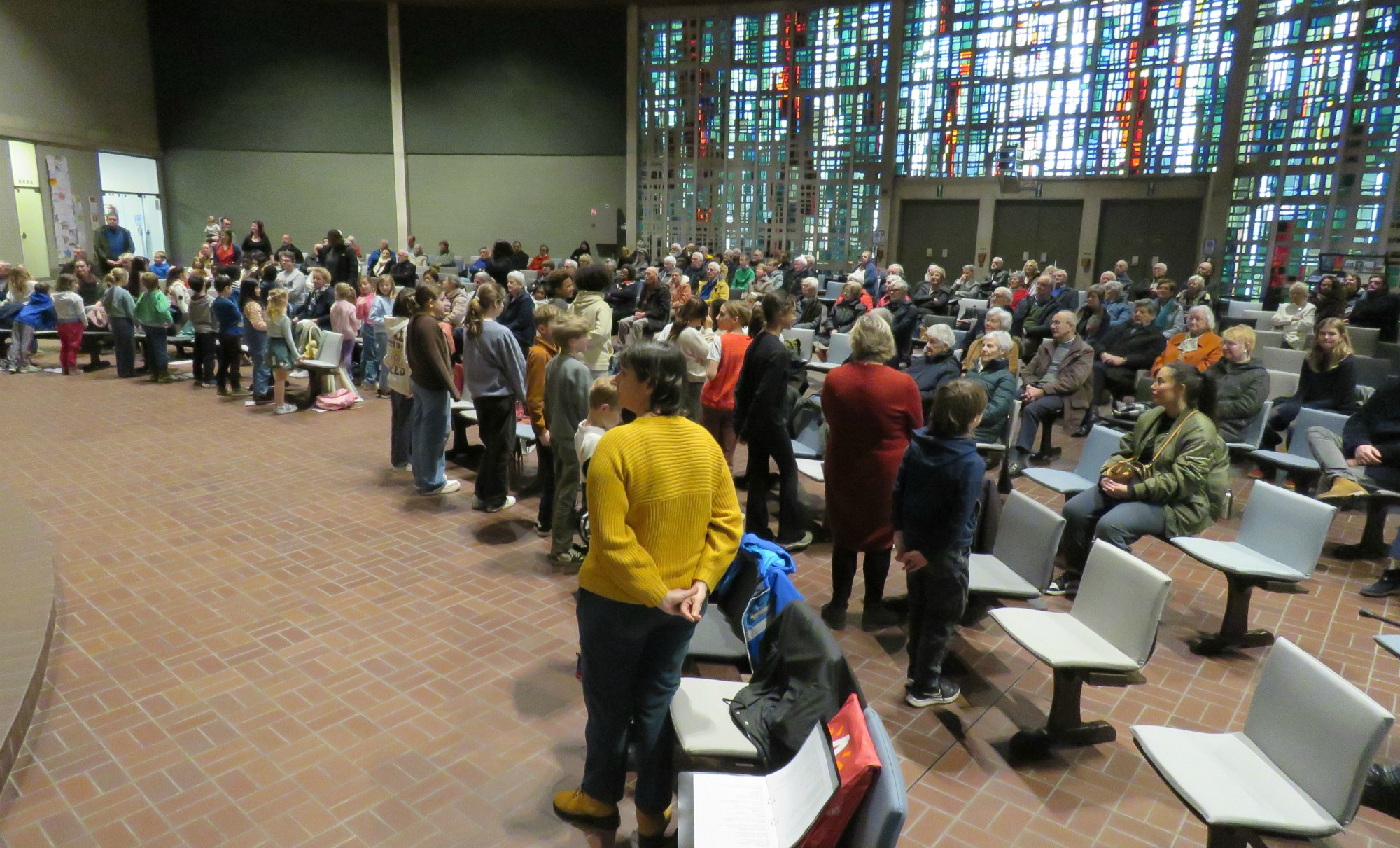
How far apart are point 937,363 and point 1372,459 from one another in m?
2.85

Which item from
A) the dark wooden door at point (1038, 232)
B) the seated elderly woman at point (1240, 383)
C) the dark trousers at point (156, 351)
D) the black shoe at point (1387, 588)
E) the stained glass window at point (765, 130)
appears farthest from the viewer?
the stained glass window at point (765, 130)

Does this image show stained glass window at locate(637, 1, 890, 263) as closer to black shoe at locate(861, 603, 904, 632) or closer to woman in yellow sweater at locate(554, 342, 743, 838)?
black shoe at locate(861, 603, 904, 632)

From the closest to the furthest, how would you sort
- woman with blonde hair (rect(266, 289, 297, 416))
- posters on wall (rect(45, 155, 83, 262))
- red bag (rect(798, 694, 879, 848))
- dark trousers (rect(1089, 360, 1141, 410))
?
1. red bag (rect(798, 694, 879, 848))
2. dark trousers (rect(1089, 360, 1141, 410))
3. woman with blonde hair (rect(266, 289, 297, 416))
4. posters on wall (rect(45, 155, 83, 262))

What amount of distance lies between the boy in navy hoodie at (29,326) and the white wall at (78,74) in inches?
224

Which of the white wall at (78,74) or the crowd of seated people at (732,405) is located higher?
the white wall at (78,74)

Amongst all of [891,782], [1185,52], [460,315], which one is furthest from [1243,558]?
[1185,52]

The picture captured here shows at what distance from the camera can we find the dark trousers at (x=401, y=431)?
7391 mm

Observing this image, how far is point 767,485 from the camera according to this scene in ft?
18.1

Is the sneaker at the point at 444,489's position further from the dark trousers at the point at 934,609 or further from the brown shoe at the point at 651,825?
the brown shoe at the point at 651,825

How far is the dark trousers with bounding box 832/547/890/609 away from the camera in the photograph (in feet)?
15.3

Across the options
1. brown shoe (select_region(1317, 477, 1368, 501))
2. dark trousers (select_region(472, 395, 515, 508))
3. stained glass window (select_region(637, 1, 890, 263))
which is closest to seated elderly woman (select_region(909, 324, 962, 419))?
brown shoe (select_region(1317, 477, 1368, 501))

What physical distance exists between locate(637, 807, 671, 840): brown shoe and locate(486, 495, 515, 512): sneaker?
3986mm

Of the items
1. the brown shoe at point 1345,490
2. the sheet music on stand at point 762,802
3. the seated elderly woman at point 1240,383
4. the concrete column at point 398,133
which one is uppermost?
the concrete column at point 398,133

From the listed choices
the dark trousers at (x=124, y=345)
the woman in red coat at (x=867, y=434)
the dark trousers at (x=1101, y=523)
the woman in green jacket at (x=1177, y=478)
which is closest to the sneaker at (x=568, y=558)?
the woman in red coat at (x=867, y=434)
